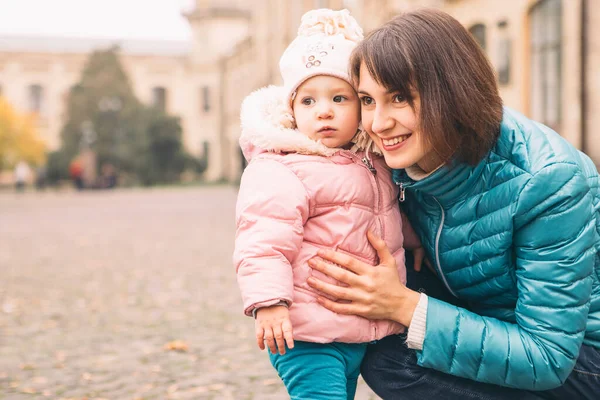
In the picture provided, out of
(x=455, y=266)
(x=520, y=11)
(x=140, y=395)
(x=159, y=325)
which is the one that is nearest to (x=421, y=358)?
(x=455, y=266)

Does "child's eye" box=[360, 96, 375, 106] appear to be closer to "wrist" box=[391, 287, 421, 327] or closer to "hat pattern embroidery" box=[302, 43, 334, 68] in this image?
"hat pattern embroidery" box=[302, 43, 334, 68]

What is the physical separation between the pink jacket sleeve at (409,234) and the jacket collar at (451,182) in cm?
36

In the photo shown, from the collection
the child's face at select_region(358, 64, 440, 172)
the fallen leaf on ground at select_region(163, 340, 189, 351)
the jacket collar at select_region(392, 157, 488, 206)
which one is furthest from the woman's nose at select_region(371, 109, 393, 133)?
the fallen leaf on ground at select_region(163, 340, 189, 351)

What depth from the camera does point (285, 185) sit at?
7.97ft

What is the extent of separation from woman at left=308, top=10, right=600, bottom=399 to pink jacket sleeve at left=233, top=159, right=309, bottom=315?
0.50ft

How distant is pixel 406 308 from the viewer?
2.36 m

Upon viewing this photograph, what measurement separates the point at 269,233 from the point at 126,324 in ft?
14.2

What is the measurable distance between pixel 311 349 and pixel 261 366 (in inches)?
98.7

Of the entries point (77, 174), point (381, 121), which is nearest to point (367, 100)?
point (381, 121)

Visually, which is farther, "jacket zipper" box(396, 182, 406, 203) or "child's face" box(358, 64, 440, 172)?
"jacket zipper" box(396, 182, 406, 203)

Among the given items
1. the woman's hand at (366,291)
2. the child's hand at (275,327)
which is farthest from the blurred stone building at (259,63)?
the child's hand at (275,327)

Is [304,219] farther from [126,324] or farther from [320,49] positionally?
[126,324]

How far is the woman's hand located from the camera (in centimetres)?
237

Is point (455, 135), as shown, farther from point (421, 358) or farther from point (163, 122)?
point (163, 122)
